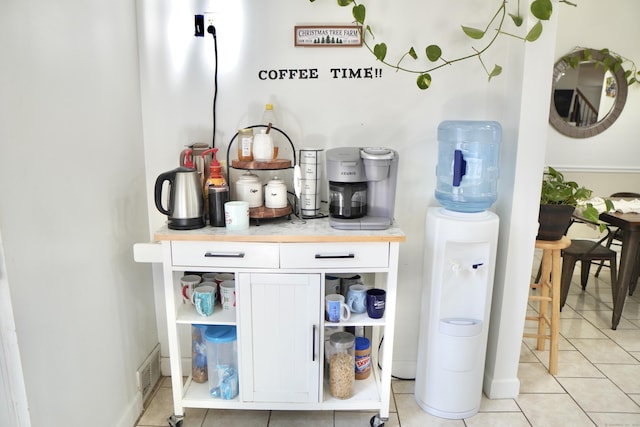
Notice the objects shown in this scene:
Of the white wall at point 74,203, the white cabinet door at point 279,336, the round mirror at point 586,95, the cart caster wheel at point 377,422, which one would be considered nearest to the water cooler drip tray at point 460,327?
the cart caster wheel at point 377,422

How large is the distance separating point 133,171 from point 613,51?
425 centimetres

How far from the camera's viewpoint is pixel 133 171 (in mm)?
2113

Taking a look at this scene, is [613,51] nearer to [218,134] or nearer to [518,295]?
[518,295]

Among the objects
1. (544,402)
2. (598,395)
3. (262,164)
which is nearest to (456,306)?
(544,402)

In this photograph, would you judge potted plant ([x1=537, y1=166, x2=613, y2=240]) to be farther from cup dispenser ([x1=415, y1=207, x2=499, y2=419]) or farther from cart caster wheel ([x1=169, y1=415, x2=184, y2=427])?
cart caster wheel ([x1=169, y1=415, x2=184, y2=427])

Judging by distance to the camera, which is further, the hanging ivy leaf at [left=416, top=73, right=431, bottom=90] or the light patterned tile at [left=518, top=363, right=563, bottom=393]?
the light patterned tile at [left=518, top=363, right=563, bottom=393]

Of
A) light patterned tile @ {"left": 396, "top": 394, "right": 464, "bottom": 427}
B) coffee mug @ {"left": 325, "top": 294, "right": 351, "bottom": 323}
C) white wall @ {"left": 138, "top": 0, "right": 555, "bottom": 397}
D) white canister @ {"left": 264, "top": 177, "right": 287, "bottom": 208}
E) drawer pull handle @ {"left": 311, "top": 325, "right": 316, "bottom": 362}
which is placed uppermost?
white wall @ {"left": 138, "top": 0, "right": 555, "bottom": 397}

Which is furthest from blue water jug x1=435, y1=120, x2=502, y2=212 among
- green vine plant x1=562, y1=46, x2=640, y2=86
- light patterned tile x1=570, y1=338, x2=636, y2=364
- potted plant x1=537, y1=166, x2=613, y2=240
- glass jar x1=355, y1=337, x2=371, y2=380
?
green vine plant x1=562, y1=46, x2=640, y2=86

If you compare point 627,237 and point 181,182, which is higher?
point 181,182

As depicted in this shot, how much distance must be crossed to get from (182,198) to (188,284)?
0.45 m

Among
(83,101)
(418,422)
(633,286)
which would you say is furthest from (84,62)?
(633,286)

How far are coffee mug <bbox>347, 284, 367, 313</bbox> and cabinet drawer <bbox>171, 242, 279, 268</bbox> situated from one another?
1.29 feet

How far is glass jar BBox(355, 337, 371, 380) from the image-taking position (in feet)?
7.14

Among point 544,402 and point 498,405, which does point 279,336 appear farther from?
point 544,402
